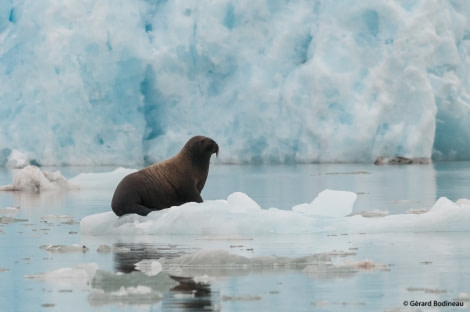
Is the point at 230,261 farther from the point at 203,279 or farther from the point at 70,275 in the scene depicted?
the point at 70,275

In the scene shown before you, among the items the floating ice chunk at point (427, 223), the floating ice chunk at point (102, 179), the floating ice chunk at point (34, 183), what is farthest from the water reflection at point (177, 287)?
the floating ice chunk at point (102, 179)

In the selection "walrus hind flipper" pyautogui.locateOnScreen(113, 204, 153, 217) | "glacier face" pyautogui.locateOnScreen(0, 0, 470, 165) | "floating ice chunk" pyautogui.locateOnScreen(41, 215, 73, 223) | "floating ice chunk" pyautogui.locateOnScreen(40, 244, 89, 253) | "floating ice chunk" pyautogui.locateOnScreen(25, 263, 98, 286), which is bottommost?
"floating ice chunk" pyautogui.locateOnScreen(41, 215, 73, 223)

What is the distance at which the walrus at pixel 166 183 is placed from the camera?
25.1 ft

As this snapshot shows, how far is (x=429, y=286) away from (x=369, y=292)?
0.34 meters

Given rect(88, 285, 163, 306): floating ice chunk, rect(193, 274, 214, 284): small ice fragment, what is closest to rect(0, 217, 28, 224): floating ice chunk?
rect(193, 274, 214, 284): small ice fragment

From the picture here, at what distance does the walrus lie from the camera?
766 centimetres

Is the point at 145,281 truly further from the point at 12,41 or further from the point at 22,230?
the point at 12,41

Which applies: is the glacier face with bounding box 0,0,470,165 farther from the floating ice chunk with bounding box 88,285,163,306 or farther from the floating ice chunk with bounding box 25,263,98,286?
the floating ice chunk with bounding box 88,285,163,306

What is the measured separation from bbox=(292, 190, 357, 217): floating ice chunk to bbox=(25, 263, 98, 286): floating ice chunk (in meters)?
3.25

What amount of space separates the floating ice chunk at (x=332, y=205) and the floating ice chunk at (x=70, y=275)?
3252 mm

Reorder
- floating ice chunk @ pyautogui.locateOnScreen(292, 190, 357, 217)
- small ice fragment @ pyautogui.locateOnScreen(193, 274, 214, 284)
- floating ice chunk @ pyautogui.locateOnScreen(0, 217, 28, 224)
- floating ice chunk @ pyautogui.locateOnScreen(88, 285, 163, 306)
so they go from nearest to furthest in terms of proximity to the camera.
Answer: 1. floating ice chunk @ pyautogui.locateOnScreen(88, 285, 163, 306)
2. small ice fragment @ pyautogui.locateOnScreen(193, 274, 214, 284)
3. floating ice chunk @ pyautogui.locateOnScreen(292, 190, 357, 217)
4. floating ice chunk @ pyautogui.locateOnScreen(0, 217, 28, 224)

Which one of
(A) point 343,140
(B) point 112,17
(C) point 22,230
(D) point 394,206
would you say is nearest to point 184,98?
(B) point 112,17

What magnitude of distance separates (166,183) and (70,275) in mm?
3221

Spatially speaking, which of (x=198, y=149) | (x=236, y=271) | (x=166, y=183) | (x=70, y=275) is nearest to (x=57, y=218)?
(x=166, y=183)
